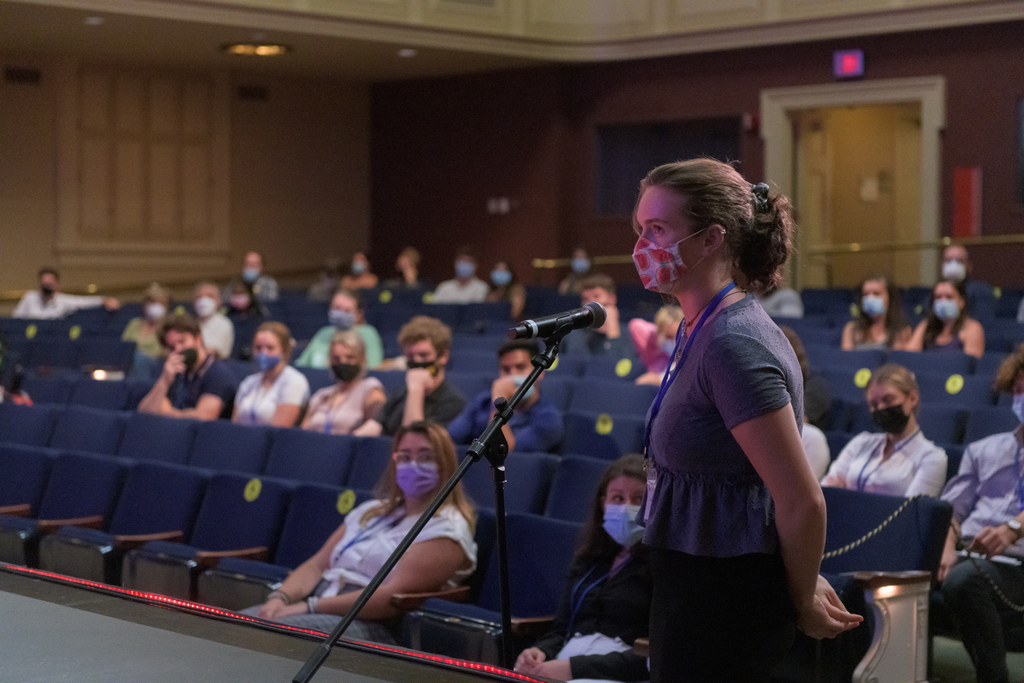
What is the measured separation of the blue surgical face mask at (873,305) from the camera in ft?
19.2

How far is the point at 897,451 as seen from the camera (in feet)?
11.5

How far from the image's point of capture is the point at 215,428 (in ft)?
14.9

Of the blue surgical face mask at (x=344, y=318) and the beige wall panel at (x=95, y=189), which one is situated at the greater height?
the beige wall panel at (x=95, y=189)

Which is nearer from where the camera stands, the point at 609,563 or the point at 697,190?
the point at 697,190

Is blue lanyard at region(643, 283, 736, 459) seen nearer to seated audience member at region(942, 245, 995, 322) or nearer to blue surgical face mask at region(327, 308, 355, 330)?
blue surgical face mask at region(327, 308, 355, 330)

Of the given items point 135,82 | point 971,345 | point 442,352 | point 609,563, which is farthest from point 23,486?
point 135,82

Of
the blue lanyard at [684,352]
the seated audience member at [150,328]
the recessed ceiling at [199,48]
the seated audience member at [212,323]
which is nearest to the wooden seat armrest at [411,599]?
the blue lanyard at [684,352]

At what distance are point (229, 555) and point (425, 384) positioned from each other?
1168 millimetres

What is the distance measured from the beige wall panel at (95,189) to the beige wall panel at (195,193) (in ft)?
2.35

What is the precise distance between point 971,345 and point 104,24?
673 cm

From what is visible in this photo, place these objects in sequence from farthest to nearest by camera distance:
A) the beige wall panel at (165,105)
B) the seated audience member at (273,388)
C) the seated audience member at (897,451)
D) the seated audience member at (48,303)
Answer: the beige wall panel at (165,105), the seated audience member at (48,303), the seated audience member at (273,388), the seated audience member at (897,451)

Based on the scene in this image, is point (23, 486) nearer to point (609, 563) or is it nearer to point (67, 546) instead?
point (67, 546)

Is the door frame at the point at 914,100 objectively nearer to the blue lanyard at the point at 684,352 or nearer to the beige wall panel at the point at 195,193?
the beige wall panel at the point at 195,193

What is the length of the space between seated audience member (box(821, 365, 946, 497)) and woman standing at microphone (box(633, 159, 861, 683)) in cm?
210
